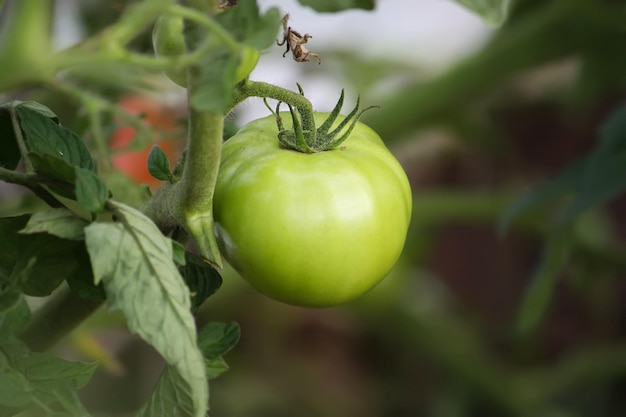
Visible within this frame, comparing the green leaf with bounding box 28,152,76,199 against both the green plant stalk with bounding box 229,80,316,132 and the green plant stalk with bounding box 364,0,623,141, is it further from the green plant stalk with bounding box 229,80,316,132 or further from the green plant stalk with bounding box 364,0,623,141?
the green plant stalk with bounding box 364,0,623,141

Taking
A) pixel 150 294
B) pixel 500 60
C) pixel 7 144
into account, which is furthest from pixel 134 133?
pixel 150 294

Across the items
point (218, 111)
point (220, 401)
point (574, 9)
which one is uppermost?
point (218, 111)

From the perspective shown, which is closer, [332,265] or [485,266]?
[332,265]

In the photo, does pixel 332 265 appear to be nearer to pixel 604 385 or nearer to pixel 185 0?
pixel 185 0

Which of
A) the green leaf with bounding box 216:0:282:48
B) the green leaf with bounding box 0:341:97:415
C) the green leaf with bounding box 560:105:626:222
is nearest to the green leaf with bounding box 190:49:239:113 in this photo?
the green leaf with bounding box 216:0:282:48

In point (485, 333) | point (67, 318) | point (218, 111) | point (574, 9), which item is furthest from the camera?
point (485, 333)

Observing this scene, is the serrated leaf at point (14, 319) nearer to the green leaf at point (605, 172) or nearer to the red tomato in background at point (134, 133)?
the green leaf at point (605, 172)

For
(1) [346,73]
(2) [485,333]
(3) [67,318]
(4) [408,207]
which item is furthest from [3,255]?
(2) [485,333]
